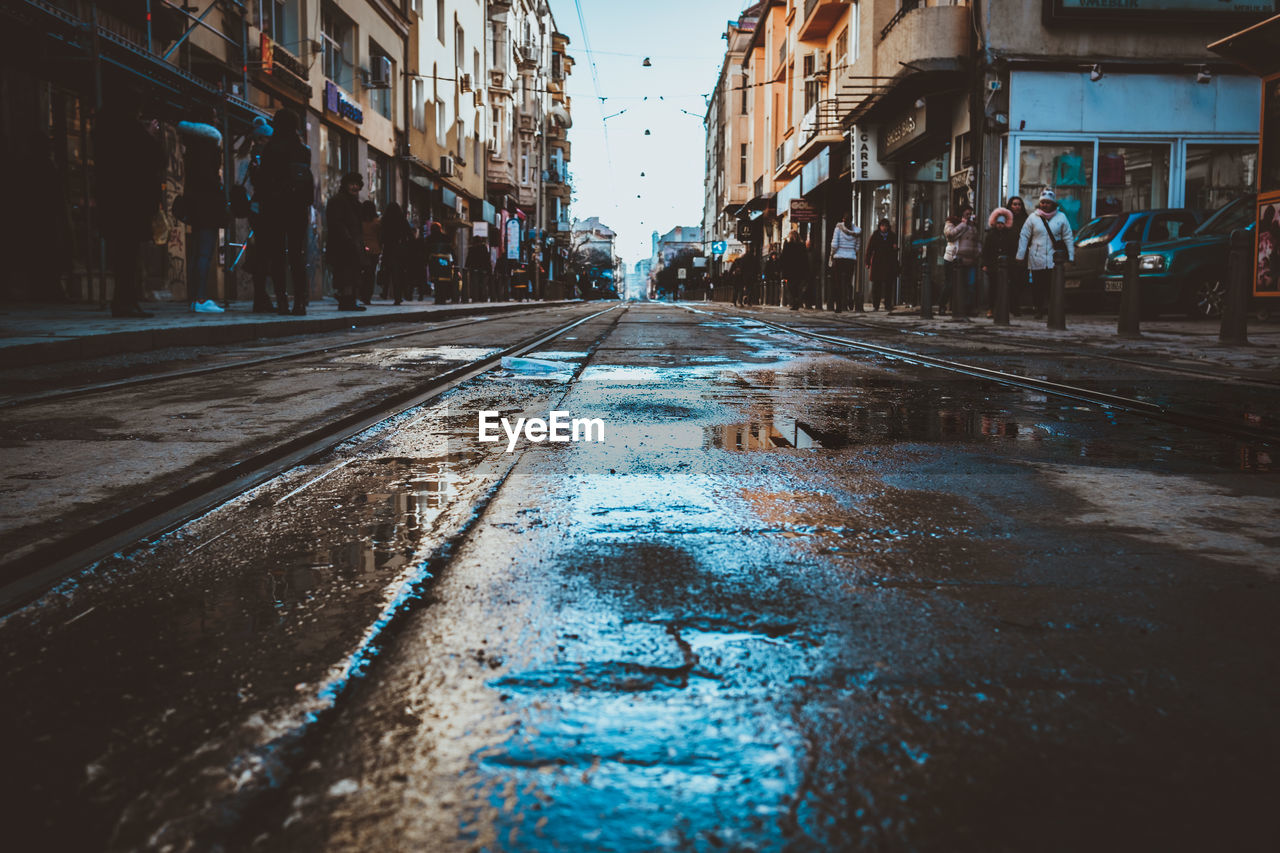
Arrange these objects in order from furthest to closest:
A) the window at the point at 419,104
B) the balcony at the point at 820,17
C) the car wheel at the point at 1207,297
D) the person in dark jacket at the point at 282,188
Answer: the window at the point at 419,104, the balcony at the point at 820,17, the car wheel at the point at 1207,297, the person in dark jacket at the point at 282,188

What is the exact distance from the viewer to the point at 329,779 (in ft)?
4.09

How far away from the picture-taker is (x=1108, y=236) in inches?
657

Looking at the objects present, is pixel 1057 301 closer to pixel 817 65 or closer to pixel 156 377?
pixel 156 377

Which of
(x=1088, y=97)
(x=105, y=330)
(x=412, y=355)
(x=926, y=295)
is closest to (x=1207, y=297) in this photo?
(x=926, y=295)

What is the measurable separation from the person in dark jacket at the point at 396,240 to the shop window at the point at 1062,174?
1155 cm

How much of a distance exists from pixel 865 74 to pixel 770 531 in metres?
24.7

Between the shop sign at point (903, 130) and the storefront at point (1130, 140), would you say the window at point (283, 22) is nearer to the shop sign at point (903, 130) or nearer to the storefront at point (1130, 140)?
the shop sign at point (903, 130)

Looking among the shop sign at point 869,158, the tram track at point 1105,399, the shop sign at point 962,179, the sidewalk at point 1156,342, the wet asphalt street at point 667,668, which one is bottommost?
the wet asphalt street at point 667,668

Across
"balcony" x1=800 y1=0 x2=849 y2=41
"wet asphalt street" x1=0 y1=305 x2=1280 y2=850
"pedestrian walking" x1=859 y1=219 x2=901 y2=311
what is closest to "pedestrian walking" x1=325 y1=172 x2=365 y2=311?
"pedestrian walking" x1=859 y1=219 x2=901 y2=311

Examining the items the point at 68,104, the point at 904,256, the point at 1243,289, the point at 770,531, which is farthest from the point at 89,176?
the point at 904,256

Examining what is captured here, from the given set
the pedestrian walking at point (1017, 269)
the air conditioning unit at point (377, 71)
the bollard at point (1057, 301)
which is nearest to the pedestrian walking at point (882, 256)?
the pedestrian walking at point (1017, 269)

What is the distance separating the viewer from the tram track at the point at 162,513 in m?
2.11

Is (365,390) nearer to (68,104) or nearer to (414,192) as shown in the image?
(68,104)

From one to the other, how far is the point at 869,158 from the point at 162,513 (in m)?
25.9
